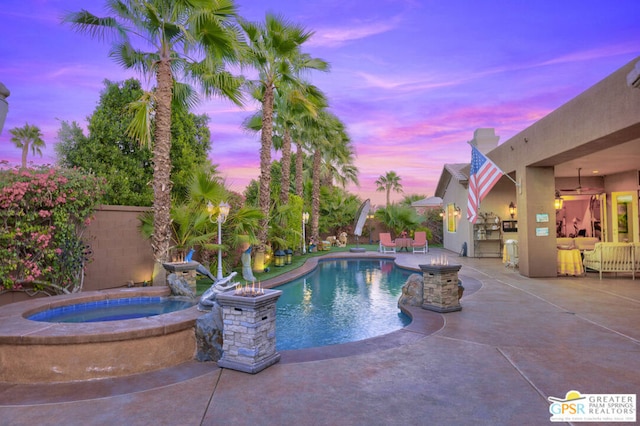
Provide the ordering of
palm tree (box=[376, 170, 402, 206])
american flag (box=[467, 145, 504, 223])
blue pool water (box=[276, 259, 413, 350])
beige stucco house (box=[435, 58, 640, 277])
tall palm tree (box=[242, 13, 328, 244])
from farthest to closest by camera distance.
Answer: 1. palm tree (box=[376, 170, 402, 206])
2. tall palm tree (box=[242, 13, 328, 244])
3. american flag (box=[467, 145, 504, 223])
4. beige stucco house (box=[435, 58, 640, 277])
5. blue pool water (box=[276, 259, 413, 350])

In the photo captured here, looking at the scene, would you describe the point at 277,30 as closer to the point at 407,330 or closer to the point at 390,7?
the point at 390,7

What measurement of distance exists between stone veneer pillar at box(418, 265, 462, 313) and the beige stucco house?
12.7 ft

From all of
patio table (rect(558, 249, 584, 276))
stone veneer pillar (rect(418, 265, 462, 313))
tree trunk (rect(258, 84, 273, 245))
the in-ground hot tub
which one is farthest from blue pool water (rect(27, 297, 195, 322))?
patio table (rect(558, 249, 584, 276))

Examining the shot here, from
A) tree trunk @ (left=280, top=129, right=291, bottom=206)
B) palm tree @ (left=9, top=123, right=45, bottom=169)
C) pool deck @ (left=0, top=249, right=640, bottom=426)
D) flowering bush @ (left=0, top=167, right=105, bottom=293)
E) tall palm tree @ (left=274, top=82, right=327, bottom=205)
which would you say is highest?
palm tree @ (left=9, top=123, right=45, bottom=169)

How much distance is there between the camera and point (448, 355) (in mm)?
4539

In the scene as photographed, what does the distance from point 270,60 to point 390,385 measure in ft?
37.2

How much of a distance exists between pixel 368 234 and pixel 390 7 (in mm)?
19348

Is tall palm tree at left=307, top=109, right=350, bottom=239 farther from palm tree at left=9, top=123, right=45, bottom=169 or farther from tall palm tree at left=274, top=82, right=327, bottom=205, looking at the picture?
palm tree at left=9, top=123, right=45, bottom=169

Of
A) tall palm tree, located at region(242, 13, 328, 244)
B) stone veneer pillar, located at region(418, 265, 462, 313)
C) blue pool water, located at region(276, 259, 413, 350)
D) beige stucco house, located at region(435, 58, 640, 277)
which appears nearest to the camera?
blue pool water, located at region(276, 259, 413, 350)

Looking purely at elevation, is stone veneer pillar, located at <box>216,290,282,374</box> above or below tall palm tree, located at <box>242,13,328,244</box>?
below

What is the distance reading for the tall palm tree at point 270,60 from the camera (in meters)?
12.0

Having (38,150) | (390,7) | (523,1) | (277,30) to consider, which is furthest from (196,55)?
(38,150)

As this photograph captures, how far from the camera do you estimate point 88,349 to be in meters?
4.14

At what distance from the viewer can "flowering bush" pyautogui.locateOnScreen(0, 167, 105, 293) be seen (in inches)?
261
